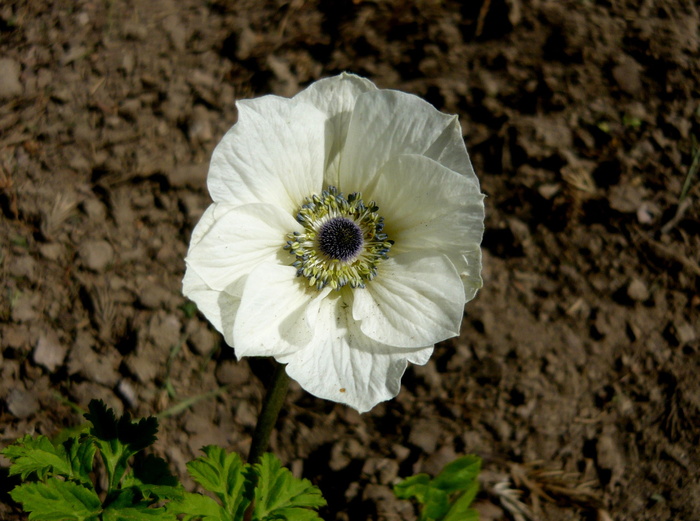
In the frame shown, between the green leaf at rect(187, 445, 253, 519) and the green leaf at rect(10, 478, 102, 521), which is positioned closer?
the green leaf at rect(10, 478, 102, 521)

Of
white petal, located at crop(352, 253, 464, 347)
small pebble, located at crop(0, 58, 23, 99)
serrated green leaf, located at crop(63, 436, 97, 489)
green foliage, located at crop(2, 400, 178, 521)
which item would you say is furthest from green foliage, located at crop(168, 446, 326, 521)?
small pebble, located at crop(0, 58, 23, 99)

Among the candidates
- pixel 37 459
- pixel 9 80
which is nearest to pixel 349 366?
pixel 37 459

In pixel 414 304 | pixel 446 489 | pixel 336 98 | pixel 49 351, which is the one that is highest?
pixel 336 98

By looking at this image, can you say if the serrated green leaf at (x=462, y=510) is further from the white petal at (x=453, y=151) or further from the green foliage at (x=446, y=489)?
the white petal at (x=453, y=151)

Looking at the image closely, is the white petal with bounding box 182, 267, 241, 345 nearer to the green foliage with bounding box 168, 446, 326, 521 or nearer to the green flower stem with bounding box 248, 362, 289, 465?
the green flower stem with bounding box 248, 362, 289, 465

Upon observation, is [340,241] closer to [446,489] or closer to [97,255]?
[446,489]

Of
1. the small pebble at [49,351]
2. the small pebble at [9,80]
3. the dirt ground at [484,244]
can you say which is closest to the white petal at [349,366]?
the dirt ground at [484,244]

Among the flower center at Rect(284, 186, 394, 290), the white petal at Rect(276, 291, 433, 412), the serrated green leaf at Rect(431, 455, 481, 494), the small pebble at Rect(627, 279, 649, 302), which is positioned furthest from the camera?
the small pebble at Rect(627, 279, 649, 302)
